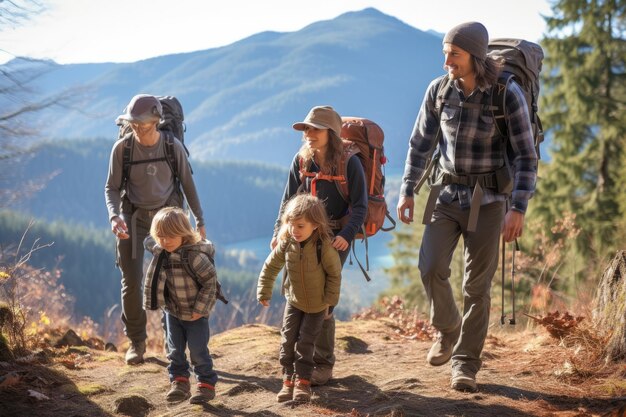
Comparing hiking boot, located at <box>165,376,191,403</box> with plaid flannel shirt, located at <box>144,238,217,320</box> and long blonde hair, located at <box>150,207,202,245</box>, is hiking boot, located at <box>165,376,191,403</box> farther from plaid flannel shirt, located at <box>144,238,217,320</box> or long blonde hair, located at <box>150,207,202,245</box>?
long blonde hair, located at <box>150,207,202,245</box>

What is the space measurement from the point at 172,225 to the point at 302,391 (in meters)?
1.39

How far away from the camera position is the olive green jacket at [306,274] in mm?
4816

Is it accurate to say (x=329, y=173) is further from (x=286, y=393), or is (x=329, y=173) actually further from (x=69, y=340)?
(x=69, y=340)

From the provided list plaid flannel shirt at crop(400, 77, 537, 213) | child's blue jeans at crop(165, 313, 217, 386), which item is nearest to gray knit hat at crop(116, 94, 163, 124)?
child's blue jeans at crop(165, 313, 217, 386)

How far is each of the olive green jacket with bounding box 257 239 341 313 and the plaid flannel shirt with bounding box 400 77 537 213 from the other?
0.83 metres

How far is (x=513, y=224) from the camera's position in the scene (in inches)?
187

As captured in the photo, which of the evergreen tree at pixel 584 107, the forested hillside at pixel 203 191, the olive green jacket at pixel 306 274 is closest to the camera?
the olive green jacket at pixel 306 274

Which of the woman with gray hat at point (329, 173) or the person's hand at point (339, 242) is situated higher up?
the woman with gray hat at point (329, 173)

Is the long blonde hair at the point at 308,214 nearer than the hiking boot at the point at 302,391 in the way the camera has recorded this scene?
Yes

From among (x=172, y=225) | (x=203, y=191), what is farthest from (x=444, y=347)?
(x=203, y=191)

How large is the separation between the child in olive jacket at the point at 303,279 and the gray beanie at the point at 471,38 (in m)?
1.34

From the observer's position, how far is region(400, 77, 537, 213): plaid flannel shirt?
4.77 m

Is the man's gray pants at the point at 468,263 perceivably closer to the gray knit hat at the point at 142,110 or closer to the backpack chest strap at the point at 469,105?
the backpack chest strap at the point at 469,105

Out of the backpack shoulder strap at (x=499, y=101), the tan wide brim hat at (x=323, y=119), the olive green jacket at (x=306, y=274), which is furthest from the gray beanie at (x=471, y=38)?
the olive green jacket at (x=306, y=274)
